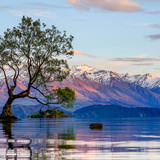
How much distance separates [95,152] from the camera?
33500 millimetres

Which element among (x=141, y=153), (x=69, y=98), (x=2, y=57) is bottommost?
(x=141, y=153)

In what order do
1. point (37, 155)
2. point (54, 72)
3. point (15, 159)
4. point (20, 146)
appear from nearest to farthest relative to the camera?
point (15, 159) → point (37, 155) → point (20, 146) → point (54, 72)

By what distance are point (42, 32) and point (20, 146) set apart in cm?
6898

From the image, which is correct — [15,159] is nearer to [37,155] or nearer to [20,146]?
[37,155]

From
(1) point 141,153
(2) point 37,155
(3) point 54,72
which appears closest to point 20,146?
(2) point 37,155

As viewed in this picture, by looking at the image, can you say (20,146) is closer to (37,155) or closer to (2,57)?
(37,155)

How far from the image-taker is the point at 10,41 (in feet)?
342

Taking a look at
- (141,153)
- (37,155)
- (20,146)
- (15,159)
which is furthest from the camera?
(20,146)

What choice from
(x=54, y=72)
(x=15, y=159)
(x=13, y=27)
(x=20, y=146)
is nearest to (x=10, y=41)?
(x=13, y=27)

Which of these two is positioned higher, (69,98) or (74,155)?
(69,98)

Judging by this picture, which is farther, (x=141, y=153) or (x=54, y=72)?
(x=54, y=72)

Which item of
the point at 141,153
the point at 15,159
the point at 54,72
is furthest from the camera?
the point at 54,72

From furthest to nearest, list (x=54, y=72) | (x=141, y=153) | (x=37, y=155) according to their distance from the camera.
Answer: (x=54, y=72)
(x=141, y=153)
(x=37, y=155)

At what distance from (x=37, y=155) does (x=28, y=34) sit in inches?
2945
